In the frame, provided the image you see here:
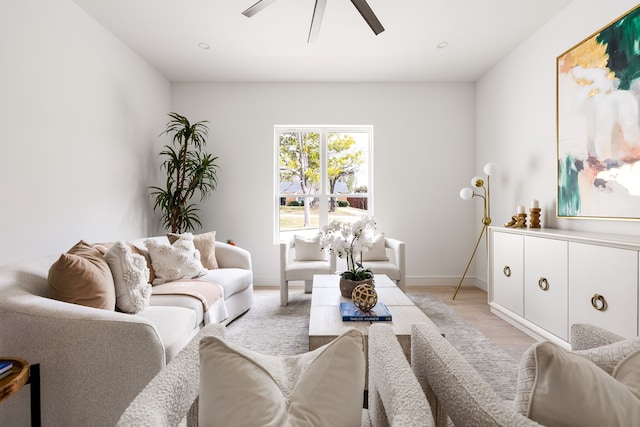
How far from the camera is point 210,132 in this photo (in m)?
4.52

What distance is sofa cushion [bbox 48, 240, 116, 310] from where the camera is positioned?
1.67 m

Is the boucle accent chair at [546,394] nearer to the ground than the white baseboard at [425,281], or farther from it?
farther from it

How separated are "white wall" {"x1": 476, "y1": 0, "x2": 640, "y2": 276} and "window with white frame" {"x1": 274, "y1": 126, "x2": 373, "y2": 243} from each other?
1.66 metres

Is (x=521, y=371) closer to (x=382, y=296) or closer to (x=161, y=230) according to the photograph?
(x=382, y=296)

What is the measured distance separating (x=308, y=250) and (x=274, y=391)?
11.0 ft

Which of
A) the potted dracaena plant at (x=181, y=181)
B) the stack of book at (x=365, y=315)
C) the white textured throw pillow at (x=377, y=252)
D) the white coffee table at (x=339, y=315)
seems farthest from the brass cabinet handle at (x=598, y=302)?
the potted dracaena plant at (x=181, y=181)

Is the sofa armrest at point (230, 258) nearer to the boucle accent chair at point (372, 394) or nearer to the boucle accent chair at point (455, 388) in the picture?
the boucle accent chair at point (372, 394)

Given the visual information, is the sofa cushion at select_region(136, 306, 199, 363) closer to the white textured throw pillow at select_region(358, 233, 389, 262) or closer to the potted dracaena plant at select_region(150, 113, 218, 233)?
the potted dracaena plant at select_region(150, 113, 218, 233)

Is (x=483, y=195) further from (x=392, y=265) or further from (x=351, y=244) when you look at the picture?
(x=351, y=244)

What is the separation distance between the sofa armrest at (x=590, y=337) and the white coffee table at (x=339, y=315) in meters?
0.73

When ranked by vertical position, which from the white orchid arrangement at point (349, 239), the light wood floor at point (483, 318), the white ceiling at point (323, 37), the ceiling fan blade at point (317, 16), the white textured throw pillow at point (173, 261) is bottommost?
the light wood floor at point (483, 318)

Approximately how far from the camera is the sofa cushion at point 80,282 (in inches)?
65.6

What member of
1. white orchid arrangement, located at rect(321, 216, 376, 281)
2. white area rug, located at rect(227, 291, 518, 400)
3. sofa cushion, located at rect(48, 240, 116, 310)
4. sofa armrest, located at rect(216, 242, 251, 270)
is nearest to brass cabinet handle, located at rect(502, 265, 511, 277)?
white area rug, located at rect(227, 291, 518, 400)

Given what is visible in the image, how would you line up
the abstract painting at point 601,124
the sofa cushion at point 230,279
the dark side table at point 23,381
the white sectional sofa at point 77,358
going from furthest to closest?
the sofa cushion at point 230,279 < the abstract painting at point 601,124 < the white sectional sofa at point 77,358 < the dark side table at point 23,381
